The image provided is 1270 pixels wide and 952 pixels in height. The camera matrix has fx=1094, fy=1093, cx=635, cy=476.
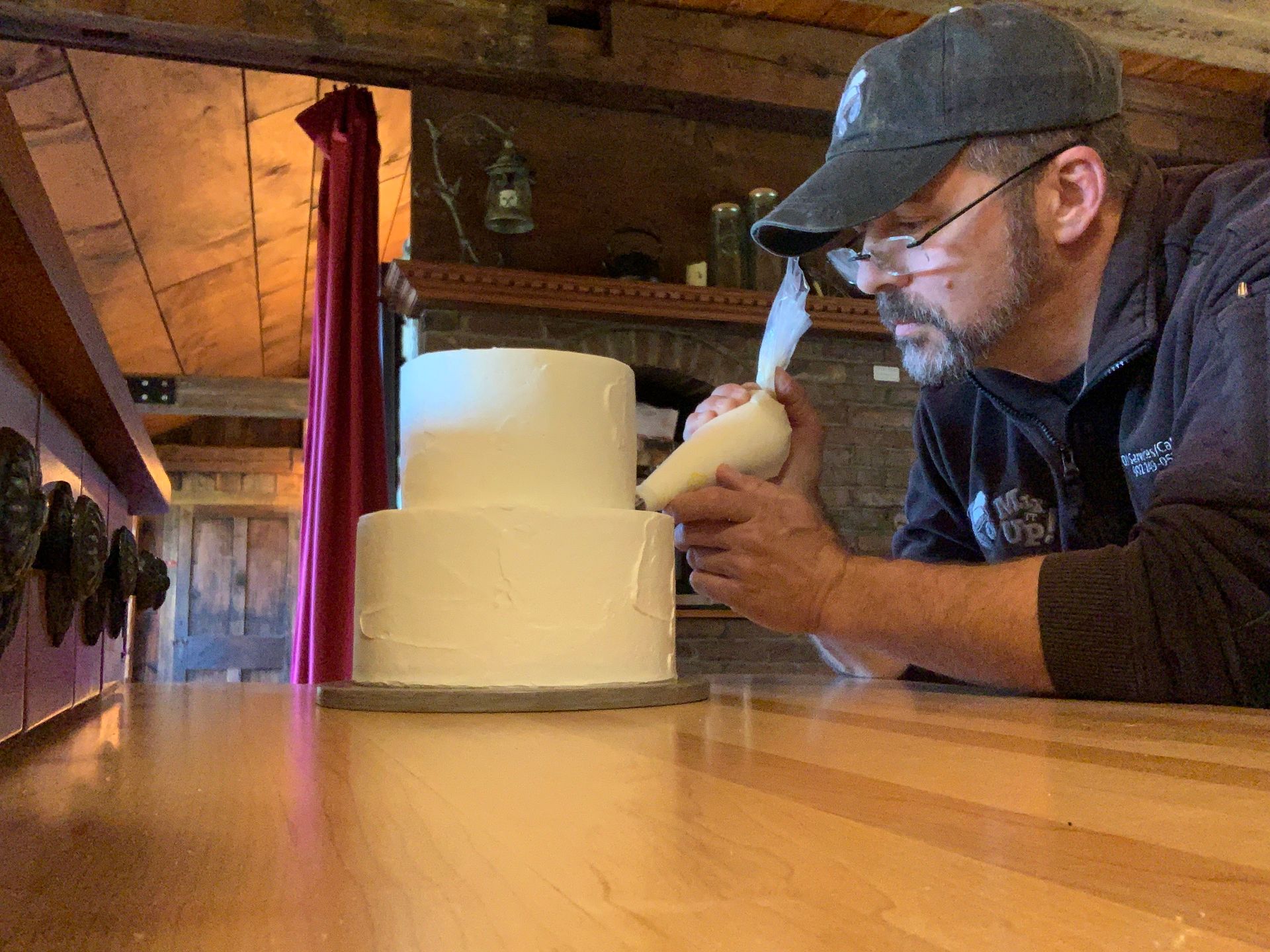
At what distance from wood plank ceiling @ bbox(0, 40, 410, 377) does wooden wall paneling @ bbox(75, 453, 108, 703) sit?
2.45m

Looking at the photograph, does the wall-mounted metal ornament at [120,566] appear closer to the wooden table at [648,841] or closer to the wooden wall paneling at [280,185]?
the wooden table at [648,841]

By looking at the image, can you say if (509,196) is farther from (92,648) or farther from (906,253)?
(92,648)

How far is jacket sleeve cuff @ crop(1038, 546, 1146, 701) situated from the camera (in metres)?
0.82

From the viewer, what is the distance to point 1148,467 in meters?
1.11

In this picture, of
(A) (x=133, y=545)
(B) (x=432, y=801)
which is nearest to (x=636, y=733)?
(B) (x=432, y=801)

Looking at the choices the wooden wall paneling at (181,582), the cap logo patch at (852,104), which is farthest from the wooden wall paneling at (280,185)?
the cap logo patch at (852,104)

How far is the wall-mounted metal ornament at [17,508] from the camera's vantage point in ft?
1.60

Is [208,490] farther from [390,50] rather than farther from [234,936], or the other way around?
[234,936]

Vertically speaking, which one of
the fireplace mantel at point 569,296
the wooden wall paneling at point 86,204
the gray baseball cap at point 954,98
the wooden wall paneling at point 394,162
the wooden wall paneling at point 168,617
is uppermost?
the wooden wall paneling at point 394,162

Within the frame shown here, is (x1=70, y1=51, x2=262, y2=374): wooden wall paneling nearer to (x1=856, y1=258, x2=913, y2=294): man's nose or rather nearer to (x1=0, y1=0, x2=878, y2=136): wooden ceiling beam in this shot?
(x1=0, y1=0, x2=878, y2=136): wooden ceiling beam

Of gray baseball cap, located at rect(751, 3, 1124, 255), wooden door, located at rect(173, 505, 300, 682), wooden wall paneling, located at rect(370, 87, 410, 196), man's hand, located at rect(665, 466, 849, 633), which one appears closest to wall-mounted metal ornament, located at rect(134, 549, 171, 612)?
man's hand, located at rect(665, 466, 849, 633)

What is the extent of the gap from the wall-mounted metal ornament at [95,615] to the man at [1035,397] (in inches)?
21.1

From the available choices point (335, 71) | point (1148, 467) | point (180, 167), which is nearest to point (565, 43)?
point (335, 71)

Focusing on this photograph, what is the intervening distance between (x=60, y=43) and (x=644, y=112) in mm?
1703
